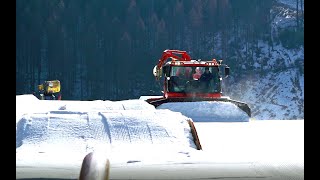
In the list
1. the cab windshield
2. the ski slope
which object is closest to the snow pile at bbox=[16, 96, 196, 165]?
the ski slope

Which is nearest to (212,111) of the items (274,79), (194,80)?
(194,80)

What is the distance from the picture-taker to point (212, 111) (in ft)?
39.8

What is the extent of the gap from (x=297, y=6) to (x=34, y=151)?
55.5m

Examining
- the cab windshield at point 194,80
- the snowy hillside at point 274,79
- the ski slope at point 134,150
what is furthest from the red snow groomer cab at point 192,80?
the snowy hillside at point 274,79

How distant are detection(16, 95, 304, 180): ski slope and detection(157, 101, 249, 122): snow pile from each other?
190 inches

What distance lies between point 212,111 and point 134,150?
22.7ft

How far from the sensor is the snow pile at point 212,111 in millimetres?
12047

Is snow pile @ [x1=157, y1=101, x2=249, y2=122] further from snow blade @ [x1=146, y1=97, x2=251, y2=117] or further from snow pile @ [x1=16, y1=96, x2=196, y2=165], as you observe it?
snow pile @ [x1=16, y1=96, x2=196, y2=165]

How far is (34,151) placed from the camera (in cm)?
520

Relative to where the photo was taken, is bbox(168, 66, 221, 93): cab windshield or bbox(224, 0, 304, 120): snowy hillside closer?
bbox(168, 66, 221, 93): cab windshield

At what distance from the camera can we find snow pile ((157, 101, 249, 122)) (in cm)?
1205

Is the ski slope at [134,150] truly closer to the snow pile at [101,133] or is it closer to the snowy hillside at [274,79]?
the snow pile at [101,133]

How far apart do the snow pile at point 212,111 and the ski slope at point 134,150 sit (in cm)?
484
